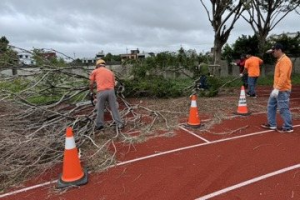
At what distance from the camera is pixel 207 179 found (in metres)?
4.06

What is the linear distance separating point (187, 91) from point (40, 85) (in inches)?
234

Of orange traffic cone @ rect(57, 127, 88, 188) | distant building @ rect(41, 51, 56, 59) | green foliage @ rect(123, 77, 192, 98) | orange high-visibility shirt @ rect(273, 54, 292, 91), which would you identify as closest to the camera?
orange traffic cone @ rect(57, 127, 88, 188)

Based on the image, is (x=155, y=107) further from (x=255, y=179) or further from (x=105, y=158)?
(x=255, y=179)

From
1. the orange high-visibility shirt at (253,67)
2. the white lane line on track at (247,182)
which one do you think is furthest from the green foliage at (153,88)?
the white lane line on track at (247,182)

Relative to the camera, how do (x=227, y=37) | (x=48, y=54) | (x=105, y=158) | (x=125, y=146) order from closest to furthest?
(x=105, y=158)
(x=125, y=146)
(x=48, y=54)
(x=227, y=37)

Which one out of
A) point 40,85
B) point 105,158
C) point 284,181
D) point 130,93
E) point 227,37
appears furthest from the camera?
point 227,37

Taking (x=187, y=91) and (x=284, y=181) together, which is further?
(x=187, y=91)

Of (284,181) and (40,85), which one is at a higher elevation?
(40,85)

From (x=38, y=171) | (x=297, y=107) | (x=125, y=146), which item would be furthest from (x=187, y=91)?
(x=38, y=171)

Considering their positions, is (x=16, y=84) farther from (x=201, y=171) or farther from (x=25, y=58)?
(x=201, y=171)

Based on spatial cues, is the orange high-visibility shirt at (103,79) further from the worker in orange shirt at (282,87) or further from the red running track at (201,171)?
the worker in orange shirt at (282,87)

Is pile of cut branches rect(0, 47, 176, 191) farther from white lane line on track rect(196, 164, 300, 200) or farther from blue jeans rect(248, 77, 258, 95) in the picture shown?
blue jeans rect(248, 77, 258, 95)

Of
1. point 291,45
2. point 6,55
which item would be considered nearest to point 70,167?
point 6,55

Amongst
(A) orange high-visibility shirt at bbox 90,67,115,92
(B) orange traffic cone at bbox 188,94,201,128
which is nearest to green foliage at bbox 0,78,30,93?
(A) orange high-visibility shirt at bbox 90,67,115,92
